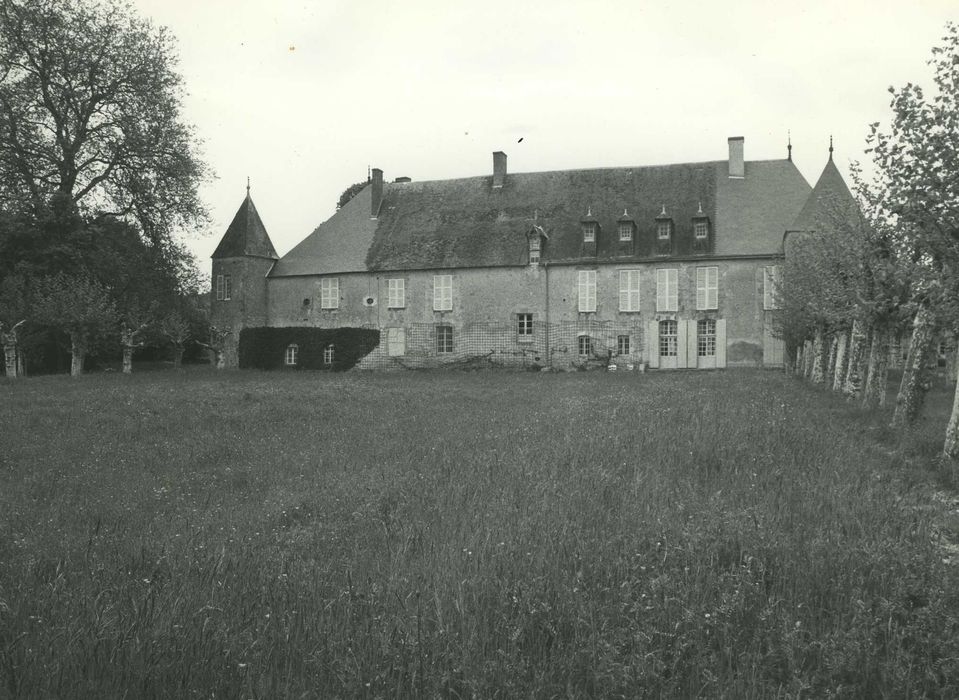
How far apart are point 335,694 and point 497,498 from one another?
3.28 meters

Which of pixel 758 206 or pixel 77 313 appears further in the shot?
pixel 758 206

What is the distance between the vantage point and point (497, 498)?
6469 mm

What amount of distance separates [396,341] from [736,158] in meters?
18.8

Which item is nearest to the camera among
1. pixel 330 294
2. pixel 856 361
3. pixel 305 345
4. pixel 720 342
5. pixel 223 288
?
pixel 856 361

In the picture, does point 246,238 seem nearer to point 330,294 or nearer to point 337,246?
point 337,246

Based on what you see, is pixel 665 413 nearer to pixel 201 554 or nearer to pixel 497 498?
pixel 497 498

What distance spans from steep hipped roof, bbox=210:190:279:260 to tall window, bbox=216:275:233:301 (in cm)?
115

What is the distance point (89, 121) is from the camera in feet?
108

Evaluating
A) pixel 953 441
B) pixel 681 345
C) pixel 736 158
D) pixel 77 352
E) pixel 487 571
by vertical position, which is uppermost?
pixel 736 158

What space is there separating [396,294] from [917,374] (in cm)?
3028

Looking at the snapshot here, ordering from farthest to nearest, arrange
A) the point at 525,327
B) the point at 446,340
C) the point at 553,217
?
the point at 446,340
the point at 553,217
the point at 525,327

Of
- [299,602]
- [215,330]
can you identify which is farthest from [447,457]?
[215,330]

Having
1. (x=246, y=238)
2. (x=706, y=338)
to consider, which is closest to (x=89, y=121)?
(x=246, y=238)

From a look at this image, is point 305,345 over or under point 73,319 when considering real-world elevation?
under
